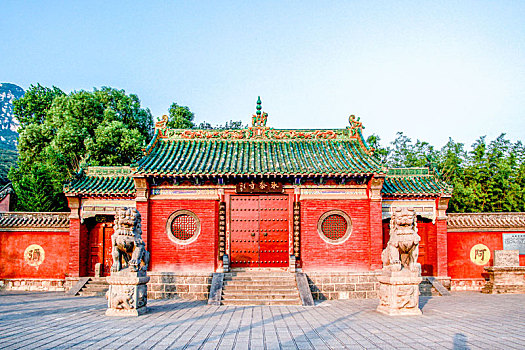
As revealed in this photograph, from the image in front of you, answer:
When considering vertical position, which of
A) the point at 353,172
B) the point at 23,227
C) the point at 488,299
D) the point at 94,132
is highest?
the point at 94,132

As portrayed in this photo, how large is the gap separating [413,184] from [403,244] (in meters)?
6.22

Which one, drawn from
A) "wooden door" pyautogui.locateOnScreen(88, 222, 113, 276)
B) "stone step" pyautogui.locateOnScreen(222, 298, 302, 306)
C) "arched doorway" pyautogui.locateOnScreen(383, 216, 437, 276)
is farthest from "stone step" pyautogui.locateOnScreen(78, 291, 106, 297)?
"arched doorway" pyautogui.locateOnScreen(383, 216, 437, 276)

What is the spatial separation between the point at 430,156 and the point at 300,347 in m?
26.3

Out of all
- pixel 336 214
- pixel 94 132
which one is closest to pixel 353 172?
pixel 336 214

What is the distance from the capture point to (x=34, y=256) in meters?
16.1

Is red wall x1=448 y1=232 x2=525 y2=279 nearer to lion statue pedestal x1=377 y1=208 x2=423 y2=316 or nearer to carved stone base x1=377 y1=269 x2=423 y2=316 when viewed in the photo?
lion statue pedestal x1=377 y1=208 x2=423 y2=316

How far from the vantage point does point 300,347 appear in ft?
22.5

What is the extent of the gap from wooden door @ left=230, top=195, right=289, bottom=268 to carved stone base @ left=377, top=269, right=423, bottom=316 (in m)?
5.09

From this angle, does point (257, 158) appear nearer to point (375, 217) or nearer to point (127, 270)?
point (375, 217)

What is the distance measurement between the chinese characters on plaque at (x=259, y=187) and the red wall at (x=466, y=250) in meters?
7.01

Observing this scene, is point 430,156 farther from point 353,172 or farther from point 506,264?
point 353,172

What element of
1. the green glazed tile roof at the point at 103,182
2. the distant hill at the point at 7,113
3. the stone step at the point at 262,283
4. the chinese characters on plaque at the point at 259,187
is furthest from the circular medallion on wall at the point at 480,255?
the distant hill at the point at 7,113

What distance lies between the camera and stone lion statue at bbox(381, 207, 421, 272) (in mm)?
10227

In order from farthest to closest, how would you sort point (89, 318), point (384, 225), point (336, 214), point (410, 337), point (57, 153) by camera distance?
point (57, 153), point (384, 225), point (336, 214), point (89, 318), point (410, 337)
